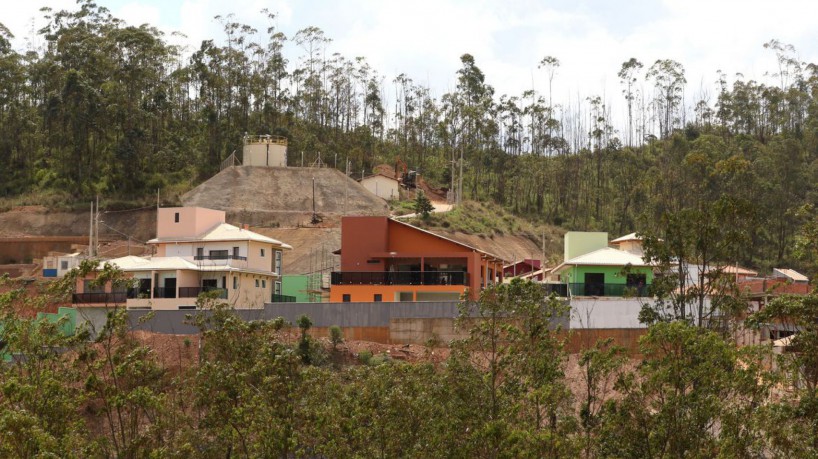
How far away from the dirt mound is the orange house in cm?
2439

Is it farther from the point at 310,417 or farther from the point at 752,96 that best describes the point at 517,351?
the point at 752,96

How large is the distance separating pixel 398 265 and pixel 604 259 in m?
9.16

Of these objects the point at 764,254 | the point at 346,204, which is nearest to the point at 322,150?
the point at 346,204

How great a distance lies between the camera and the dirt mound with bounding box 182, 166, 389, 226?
258ft

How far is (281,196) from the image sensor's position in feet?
267

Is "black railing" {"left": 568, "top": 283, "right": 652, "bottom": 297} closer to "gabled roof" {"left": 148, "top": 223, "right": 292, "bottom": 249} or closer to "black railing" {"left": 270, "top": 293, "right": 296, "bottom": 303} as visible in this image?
"black railing" {"left": 270, "top": 293, "right": 296, "bottom": 303}

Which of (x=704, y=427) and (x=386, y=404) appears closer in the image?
(x=704, y=427)

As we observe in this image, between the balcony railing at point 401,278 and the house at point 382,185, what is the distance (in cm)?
3461

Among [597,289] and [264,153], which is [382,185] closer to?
[264,153]

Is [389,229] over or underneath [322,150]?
underneath

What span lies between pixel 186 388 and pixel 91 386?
2.01m

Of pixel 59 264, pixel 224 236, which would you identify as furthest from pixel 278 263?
pixel 59 264

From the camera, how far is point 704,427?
22859 millimetres

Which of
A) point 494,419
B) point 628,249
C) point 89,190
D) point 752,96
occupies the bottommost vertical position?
point 494,419
